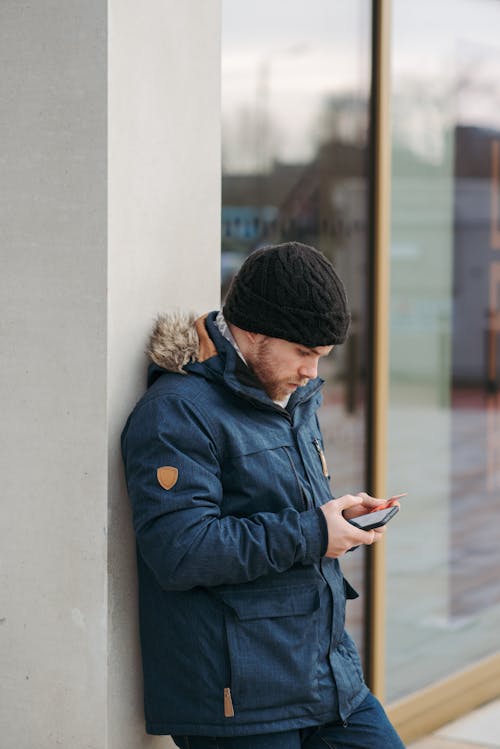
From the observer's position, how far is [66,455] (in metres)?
2.79

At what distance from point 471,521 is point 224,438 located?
3.06 meters

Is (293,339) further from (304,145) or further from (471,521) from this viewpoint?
(471,521)

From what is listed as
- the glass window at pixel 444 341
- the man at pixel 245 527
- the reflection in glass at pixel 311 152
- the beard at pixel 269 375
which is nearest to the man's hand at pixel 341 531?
the man at pixel 245 527

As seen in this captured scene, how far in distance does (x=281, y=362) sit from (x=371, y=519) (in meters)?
0.36

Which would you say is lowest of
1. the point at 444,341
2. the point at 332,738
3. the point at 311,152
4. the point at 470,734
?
the point at 470,734

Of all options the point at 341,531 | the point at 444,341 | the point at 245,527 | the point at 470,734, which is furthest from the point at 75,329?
the point at 470,734

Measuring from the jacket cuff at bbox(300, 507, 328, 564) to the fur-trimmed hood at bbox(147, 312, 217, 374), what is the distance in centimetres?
40

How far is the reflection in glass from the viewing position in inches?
155

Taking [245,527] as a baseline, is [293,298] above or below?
above

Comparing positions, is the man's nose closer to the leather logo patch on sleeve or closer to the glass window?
the leather logo patch on sleeve

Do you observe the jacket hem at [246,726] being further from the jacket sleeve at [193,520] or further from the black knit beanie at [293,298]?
the black knit beanie at [293,298]

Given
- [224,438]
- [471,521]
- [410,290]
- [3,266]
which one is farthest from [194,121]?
[471,521]

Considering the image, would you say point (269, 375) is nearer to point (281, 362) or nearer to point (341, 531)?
point (281, 362)

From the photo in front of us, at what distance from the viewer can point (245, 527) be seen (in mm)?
2527
